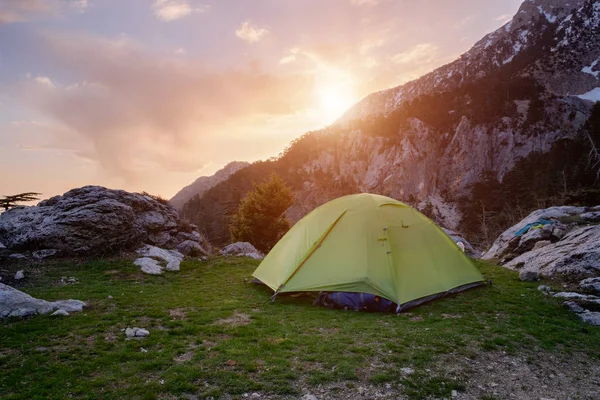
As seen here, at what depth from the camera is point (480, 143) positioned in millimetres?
67625

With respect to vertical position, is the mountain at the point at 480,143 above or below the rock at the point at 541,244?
above

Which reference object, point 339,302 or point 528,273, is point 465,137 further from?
point 339,302

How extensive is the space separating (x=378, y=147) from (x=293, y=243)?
7382 cm

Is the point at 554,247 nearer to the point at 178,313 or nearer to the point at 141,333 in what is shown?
the point at 178,313

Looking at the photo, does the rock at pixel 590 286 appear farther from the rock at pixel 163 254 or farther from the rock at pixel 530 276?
the rock at pixel 163 254

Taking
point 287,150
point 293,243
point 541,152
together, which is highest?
point 287,150

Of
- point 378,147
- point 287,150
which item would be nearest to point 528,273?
point 378,147

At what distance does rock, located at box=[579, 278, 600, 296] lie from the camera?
878 cm

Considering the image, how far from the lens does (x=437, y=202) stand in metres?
67.8

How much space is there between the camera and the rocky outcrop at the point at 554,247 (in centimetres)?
1033

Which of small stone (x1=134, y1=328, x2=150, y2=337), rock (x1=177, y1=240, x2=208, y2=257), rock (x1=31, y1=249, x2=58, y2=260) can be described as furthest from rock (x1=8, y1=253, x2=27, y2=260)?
small stone (x1=134, y1=328, x2=150, y2=337)

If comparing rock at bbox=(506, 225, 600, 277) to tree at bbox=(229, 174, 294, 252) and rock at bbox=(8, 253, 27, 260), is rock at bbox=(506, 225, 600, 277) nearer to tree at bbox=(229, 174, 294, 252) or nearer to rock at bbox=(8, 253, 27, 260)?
tree at bbox=(229, 174, 294, 252)

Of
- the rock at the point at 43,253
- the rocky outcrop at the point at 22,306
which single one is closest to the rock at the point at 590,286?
the rocky outcrop at the point at 22,306

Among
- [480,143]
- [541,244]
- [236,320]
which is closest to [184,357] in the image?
[236,320]
